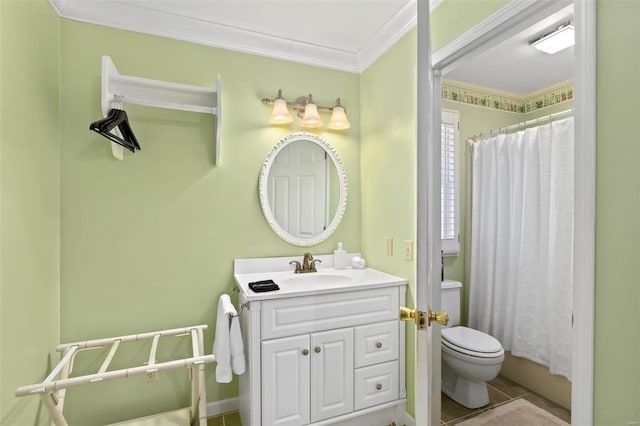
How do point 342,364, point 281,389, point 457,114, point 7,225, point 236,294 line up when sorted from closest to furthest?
point 7,225 → point 281,389 → point 342,364 → point 236,294 → point 457,114

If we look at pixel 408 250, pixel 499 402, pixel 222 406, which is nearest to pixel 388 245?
pixel 408 250

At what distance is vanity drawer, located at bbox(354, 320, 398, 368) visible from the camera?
185cm

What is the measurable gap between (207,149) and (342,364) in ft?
5.24

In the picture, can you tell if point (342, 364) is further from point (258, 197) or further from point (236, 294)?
point (258, 197)

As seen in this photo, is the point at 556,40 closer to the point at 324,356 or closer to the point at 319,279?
the point at 319,279

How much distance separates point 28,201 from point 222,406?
1.64 meters

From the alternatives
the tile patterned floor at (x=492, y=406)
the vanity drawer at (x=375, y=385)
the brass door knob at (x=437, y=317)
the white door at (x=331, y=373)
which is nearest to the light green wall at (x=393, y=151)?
the vanity drawer at (x=375, y=385)

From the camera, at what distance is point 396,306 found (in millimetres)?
1963

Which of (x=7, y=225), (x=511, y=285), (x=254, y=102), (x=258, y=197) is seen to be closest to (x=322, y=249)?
(x=258, y=197)

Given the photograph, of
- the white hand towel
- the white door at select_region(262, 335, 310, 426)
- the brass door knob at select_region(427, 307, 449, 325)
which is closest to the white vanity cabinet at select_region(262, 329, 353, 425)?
the white door at select_region(262, 335, 310, 426)

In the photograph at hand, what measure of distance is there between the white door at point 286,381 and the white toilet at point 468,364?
1026 mm

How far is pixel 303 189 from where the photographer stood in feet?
7.64

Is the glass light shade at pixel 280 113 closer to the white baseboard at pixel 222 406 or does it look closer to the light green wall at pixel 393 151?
the light green wall at pixel 393 151

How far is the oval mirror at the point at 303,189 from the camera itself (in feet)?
7.32
